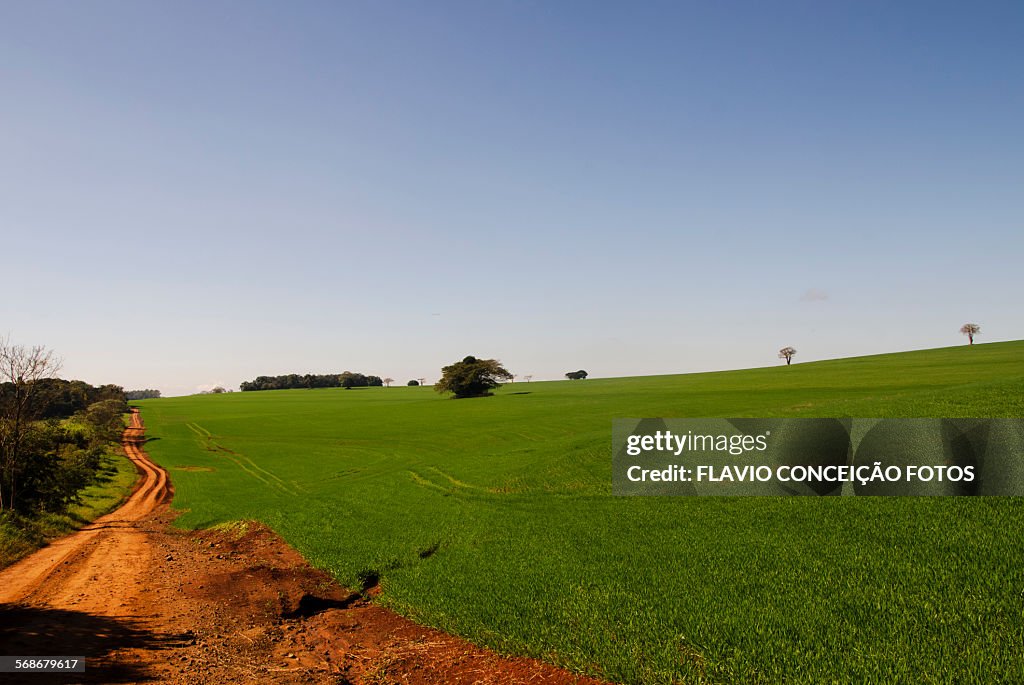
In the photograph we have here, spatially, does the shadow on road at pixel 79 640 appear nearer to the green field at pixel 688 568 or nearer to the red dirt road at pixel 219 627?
the red dirt road at pixel 219 627

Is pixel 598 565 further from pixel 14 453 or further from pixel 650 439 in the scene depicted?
pixel 14 453

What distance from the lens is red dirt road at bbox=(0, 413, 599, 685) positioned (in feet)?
38.5

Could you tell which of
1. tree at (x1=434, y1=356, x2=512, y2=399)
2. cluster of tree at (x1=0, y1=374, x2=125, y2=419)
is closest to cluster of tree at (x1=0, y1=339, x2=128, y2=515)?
cluster of tree at (x1=0, y1=374, x2=125, y2=419)

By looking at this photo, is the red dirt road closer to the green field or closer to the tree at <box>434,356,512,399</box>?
the green field

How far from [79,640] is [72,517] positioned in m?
31.3

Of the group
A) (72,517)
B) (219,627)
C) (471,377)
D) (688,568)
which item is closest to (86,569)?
(219,627)

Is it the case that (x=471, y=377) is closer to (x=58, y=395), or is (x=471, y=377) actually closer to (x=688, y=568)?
(x=58, y=395)

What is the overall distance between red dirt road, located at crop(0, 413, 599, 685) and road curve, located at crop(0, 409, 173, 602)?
0.27 ft

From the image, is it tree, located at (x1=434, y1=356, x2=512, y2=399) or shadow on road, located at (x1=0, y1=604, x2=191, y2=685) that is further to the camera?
tree, located at (x1=434, y1=356, x2=512, y2=399)

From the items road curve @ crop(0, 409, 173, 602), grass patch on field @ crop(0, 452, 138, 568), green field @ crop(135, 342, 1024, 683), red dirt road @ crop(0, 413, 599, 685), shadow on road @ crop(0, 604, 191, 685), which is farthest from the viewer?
grass patch on field @ crop(0, 452, 138, 568)

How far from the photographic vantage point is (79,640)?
1282 centimetres

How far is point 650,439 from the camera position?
106 feet

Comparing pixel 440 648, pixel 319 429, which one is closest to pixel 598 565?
pixel 440 648

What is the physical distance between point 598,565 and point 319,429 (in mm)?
75079
